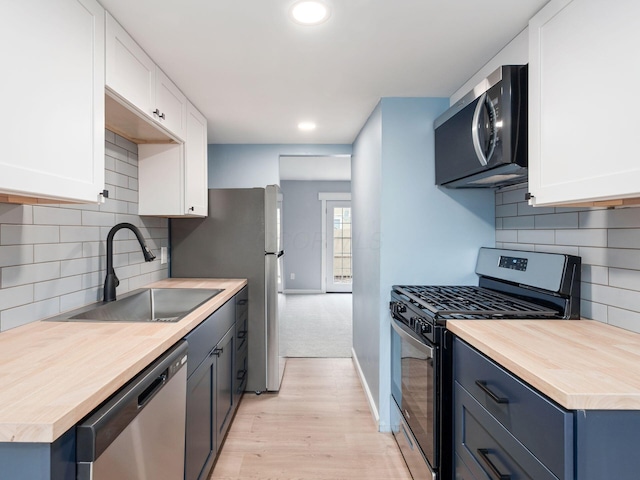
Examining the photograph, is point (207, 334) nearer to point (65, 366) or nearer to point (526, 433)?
point (65, 366)

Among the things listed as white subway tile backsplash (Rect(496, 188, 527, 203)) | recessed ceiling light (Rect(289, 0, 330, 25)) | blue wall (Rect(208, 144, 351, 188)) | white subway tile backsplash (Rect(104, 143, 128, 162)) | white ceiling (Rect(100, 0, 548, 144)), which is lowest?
white subway tile backsplash (Rect(496, 188, 527, 203))

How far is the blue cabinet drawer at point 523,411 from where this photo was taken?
0.86 m

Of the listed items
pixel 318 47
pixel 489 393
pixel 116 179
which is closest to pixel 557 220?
pixel 489 393

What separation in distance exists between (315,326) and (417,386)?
320cm

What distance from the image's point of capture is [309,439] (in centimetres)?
227

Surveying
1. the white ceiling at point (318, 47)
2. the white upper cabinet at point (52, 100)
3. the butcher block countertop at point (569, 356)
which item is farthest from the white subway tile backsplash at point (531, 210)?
the white upper cabinet at point (52, 100)

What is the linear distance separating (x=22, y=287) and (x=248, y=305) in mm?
1632

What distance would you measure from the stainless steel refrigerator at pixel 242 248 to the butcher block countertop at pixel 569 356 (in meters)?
1.71

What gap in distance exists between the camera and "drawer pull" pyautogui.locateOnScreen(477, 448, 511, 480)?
3.64ft

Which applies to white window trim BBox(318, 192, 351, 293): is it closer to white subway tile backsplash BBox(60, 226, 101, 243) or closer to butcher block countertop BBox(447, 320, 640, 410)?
white subway tile backsplash BBox(60, 226, 101, 243)

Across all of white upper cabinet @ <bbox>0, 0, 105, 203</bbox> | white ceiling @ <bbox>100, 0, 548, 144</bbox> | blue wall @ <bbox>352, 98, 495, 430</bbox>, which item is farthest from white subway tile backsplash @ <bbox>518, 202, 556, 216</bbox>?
white upper cabinet @ <bbox>0, 0, 105, 203</bbox>

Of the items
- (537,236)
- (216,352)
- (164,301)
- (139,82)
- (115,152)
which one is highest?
(139,82)

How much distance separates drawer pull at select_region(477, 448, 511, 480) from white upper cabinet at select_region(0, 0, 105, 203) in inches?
65.5

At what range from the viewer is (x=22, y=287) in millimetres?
1398
